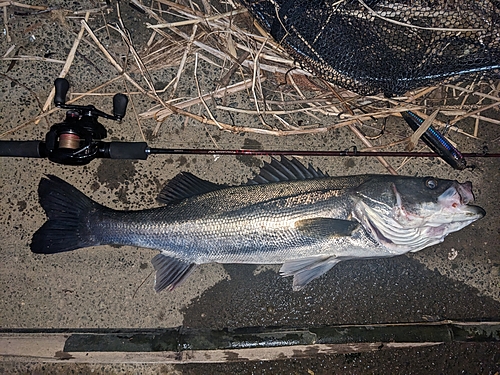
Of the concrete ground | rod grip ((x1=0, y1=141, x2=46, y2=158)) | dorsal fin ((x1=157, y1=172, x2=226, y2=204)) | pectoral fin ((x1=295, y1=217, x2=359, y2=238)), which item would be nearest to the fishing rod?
rod grip ((x1=0, y1=141, x2=46, y2=158))

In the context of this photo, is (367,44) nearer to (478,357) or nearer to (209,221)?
(209,221)

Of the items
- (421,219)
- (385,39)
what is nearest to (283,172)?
(421,219)

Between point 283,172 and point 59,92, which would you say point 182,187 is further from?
point 59,92

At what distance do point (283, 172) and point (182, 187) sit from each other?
788mm

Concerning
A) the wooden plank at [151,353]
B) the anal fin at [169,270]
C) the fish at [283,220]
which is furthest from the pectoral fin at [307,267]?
the anal fin at [169,270]

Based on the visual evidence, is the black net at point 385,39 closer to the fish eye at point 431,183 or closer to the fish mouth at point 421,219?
the fish eye at point 431,183

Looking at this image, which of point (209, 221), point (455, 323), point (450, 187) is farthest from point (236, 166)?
point (455, 323)

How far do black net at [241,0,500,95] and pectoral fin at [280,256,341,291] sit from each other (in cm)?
136

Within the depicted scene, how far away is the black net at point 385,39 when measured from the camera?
3.01 m

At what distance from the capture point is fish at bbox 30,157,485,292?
2.81m

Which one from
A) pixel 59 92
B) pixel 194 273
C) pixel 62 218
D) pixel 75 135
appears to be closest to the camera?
pixel 75 135

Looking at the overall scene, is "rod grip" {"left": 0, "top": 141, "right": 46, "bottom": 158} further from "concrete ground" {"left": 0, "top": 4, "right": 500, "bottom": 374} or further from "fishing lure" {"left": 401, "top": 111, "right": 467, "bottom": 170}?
"fishing lure" {"left": 401, "top": 111, "right": 467, "bottom": 170}

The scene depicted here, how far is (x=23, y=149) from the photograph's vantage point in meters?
2.91

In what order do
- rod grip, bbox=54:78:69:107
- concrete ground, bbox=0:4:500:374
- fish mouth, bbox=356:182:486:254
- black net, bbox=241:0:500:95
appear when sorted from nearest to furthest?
fish mouth, bbox=356:182:486:254
rod grip, bbox=54:78:69:107
black net, bbox=241:0:500:95
concrete ground, bbox=0:4:500:374
